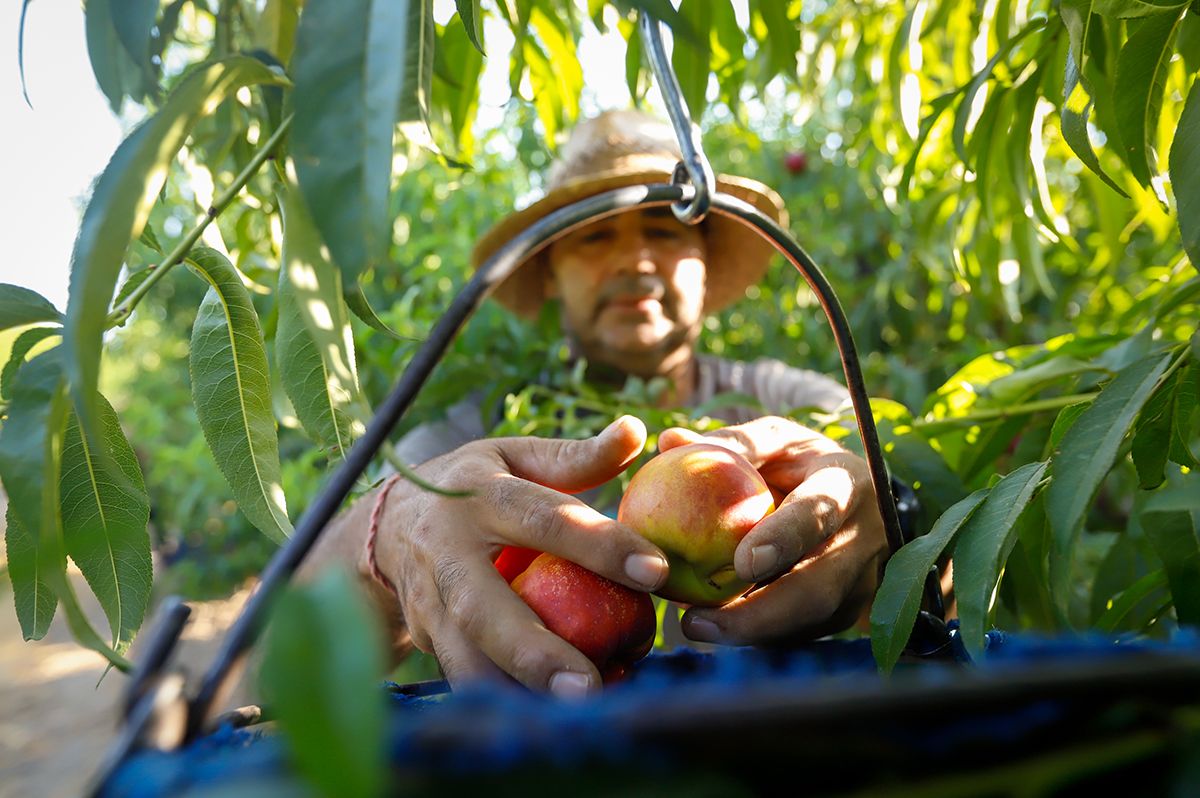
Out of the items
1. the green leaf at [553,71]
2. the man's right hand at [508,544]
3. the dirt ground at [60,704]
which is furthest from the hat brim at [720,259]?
the dirt ground at [60,704]

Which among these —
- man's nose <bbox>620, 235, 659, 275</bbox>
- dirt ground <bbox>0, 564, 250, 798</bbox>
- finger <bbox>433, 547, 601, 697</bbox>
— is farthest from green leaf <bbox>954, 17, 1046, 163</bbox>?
dirt ground <bbox>0, 564, 250, 798</bbox>

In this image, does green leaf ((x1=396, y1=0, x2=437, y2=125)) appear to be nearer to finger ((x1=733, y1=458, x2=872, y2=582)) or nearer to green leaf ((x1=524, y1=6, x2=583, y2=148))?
finger ((x1=733, y1=458, x2=872, y2=582))

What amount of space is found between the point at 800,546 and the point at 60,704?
3325 mm

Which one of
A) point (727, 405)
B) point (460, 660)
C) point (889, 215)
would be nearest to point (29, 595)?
point (460, 660)

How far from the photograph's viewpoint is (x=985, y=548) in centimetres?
42

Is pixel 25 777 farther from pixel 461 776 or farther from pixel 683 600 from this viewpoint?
pixel 461 776

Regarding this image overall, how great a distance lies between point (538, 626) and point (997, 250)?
0.84 meters

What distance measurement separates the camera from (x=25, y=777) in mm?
2430


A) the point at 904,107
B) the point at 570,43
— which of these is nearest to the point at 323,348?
the point at 570,43

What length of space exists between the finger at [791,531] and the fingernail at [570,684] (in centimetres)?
10

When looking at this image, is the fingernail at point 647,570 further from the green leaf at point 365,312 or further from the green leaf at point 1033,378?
the green leaf at point 1033,378

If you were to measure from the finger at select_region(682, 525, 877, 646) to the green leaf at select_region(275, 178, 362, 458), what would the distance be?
23 cm

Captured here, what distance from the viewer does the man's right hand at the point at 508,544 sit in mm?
452

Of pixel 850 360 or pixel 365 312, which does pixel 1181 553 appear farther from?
pixel 365 312
